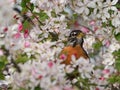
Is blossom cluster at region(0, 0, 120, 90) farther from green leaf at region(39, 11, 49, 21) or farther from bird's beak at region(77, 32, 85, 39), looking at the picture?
bird's beak at region(77, 32, 85, 39)

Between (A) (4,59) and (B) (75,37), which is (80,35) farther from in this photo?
(A) (4,59)

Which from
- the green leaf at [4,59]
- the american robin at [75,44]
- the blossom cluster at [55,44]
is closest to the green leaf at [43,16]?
the blossom cluster at [55,44]

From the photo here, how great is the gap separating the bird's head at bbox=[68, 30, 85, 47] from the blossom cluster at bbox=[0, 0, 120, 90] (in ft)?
0.22

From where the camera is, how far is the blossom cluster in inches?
125

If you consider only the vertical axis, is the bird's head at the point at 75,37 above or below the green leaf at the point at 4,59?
above

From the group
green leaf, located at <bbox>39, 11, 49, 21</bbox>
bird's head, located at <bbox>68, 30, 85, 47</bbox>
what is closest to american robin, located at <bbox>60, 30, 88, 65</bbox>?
bird's head, located at <bbox>68, 30, 85, 47</bbox>

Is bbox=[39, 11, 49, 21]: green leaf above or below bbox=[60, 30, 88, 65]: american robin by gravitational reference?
above

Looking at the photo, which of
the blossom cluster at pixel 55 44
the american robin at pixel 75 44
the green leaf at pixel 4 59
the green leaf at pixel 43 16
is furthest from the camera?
the green leaf at pixel 43 16

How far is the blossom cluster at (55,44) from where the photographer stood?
318cm

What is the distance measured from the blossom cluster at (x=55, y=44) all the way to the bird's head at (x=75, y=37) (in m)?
0.07

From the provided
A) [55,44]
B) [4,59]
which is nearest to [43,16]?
[55,44]

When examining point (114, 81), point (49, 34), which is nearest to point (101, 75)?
point (114, 81)

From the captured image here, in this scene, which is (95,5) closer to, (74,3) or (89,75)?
(74,3)

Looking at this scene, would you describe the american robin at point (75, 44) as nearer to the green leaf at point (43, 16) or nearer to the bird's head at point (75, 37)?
the bird's head at point (75, 37)
